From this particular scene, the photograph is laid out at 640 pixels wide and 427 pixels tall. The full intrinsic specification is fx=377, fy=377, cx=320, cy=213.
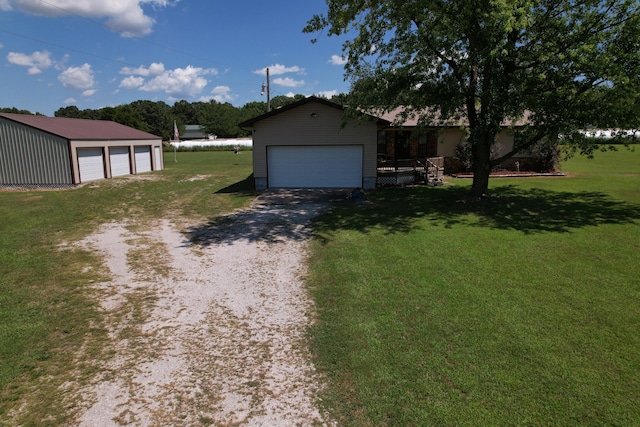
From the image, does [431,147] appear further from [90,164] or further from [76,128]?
[76,128]

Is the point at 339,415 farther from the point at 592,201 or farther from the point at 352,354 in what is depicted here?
the point at 592,201

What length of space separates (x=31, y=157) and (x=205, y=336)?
2218cm

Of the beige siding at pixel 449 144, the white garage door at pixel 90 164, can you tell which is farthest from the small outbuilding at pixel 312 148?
the white garage door at pixel 90 164

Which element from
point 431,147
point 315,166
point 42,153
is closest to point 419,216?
point 315,166

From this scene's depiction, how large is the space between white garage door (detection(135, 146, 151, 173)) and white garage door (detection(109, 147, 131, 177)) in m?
1.20

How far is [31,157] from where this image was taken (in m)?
21.2

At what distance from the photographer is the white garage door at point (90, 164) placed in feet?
73.0

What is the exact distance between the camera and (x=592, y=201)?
13688 millimetres

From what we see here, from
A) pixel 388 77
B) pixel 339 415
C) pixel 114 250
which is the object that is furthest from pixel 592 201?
pixel 114 250

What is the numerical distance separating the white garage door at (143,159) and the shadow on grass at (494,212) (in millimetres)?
20672

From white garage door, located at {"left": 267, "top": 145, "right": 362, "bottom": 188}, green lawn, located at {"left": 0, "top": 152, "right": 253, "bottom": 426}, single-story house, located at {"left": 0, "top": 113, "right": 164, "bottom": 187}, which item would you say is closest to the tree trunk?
white garage door, located at {"left": 267, "top": 145, "right": 362, "bottom": 188}

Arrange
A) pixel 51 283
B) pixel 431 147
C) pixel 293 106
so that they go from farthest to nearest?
1. pixel 431 147
2. pixel 293 106
3. pixel 51 283

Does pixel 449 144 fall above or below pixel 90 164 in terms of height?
above

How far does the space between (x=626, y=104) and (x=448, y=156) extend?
12.6 metres
